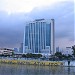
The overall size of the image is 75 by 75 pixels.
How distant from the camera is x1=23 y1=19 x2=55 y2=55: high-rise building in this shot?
136250 millimetres

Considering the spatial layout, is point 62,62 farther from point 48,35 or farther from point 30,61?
point 48,35

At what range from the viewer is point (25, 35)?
142m

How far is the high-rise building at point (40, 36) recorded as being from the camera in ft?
447

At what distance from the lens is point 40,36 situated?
447 feet

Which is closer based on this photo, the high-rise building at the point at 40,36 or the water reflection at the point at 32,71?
the water reflection at the point at 32,71

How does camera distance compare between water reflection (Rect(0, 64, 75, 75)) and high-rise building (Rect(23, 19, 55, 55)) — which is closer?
water reflection (Rect(0, 64, 75, 75))

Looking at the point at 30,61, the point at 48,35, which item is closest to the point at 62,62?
the point at 30,61

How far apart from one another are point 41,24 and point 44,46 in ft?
41.5

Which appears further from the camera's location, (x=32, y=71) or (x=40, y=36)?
(x=40, y=36)

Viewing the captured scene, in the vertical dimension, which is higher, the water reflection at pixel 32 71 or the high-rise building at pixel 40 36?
the high-rise building at pixel 40 36

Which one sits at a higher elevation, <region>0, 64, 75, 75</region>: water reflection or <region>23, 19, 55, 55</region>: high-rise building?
<region>23, 19, 55, 55</region>: high-rise building

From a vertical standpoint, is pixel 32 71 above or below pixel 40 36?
below

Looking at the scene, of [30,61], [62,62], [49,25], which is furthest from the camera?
[49,25]

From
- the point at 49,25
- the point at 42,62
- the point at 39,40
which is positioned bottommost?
the point at 42,62
